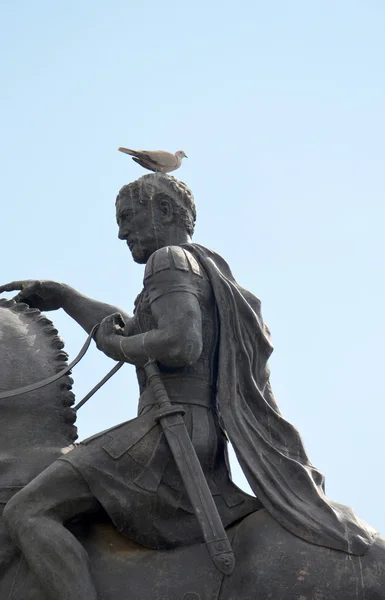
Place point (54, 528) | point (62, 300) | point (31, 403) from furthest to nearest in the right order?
point (62, 300), point (31, 403), point (54, 528)

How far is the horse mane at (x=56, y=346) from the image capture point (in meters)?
9.32

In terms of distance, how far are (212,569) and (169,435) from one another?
0.92 metres

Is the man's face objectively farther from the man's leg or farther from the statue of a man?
the man's leg

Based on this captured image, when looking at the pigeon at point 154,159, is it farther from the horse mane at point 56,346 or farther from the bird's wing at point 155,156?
the horse mane at point 56,346

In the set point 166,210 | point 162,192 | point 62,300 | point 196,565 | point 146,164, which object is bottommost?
point 196,565

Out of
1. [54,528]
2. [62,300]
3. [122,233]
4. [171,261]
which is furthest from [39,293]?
[54,528]

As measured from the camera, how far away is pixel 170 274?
9.04m

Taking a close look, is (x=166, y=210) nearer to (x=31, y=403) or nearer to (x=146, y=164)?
(x=146, y=164)

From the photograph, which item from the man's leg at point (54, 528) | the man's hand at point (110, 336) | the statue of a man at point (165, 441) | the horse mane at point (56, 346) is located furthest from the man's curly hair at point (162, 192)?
the man's leg at point (54, 528)

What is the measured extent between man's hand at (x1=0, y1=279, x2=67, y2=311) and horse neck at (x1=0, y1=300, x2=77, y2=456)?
325 millimetres

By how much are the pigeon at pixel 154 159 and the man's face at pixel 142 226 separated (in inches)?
18.9

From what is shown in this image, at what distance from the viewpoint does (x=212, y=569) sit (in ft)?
27.5

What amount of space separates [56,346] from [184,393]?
3.95ft

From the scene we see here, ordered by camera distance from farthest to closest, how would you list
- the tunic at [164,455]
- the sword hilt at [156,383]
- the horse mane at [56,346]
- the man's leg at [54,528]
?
1. the horse mane at [56,346]
2. the sword hilt at [156,383]
3. the tunic at [164,455]
4. the man's leg at [54,528]
